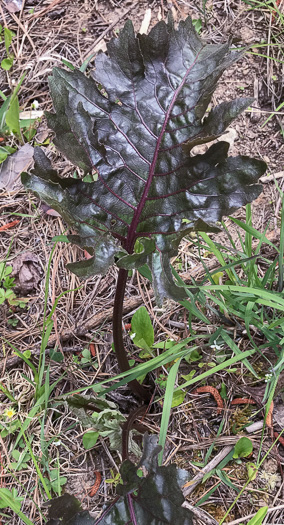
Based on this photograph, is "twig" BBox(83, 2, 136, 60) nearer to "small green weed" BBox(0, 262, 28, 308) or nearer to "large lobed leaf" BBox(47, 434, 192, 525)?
"small green weed" BBox(0, 262, 28, 308)

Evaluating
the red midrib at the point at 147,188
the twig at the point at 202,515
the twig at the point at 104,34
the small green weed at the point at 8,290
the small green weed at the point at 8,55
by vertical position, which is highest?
the small green weed at the point at 8,55

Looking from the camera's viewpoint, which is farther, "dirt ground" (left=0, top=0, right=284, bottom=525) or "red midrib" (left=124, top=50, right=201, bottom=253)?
"dirt ground" (left=0, top=0, right=284, bottom=525)

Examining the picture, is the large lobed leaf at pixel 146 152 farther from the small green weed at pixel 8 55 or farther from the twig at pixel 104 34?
the small green weed at pixel 8 55

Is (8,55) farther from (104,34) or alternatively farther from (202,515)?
(202,515)

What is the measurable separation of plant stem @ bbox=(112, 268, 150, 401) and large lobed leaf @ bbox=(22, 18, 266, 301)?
0.40 feet

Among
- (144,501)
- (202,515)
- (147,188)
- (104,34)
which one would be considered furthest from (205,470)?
(104,34)

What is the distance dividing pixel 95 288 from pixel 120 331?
49 centimetres

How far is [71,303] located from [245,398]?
0.75 m

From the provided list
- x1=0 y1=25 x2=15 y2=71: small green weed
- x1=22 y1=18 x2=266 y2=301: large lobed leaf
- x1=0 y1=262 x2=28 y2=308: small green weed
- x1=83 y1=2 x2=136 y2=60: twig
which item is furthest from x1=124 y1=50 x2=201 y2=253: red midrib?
x1=0 y1=25 x2=15 y2=71: small green weed

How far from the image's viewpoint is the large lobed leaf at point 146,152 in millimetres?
1125

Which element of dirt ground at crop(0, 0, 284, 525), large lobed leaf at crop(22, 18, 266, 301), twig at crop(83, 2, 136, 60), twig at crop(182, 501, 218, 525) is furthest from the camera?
twig at crop(83, 2, 136, 60)

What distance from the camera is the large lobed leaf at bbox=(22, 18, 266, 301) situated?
112 centimetres

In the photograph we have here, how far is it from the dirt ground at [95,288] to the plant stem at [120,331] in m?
0.10

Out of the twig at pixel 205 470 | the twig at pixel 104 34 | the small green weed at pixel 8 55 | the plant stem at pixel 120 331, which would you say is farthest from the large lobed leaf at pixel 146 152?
the small green weed at pixel 8 55
